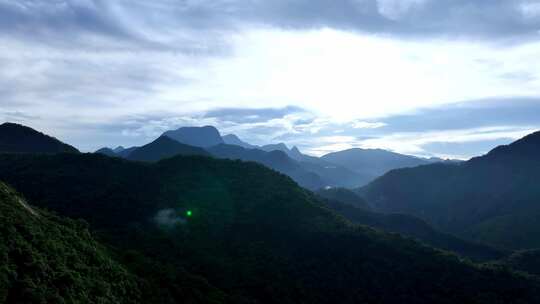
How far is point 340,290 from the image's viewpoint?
269 feet

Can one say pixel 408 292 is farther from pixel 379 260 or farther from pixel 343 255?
pixel 343 255

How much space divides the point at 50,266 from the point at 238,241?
66863 mm

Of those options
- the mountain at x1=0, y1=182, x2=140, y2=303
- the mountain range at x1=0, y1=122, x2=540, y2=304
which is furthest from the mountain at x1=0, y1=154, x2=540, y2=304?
the mountain at x1=0, y1=182, x2=140, y2=303

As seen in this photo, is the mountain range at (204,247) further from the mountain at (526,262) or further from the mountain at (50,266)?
the mountain at (526,262)

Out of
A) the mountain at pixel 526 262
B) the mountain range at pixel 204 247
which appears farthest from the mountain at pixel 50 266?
the mountain at pixel 526 262

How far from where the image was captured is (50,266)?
35562 mm

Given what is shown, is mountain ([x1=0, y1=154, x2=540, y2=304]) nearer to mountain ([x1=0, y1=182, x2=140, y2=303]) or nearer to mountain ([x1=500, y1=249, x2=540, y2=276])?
mountain ([x1=0, y1=182, x2=140, y2=303])

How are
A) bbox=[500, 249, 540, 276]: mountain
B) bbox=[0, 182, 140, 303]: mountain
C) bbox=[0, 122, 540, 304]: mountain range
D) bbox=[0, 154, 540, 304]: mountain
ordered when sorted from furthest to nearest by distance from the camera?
bbox=[500, 249, 540, 276]: mountain < bbox=[0, 154, 540, 304]: mountain < bbox=[0, 122, 540, 304]: mountain range < bbox=[0, 182, 140, 303]: mountain

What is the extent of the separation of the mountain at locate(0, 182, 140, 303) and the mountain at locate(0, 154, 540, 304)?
8.45 metres

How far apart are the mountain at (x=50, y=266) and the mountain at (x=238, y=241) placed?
8.45 meters

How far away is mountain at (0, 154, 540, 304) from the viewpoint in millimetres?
78750

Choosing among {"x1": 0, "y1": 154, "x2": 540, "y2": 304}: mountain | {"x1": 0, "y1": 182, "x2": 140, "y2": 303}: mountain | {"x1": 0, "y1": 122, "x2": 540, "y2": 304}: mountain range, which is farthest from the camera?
{"x1": 0, "y1": 154, "x2": 540, "y2": 304}: mountain

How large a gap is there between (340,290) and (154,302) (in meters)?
46.3

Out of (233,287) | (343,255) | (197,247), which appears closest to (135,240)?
(197,247)
